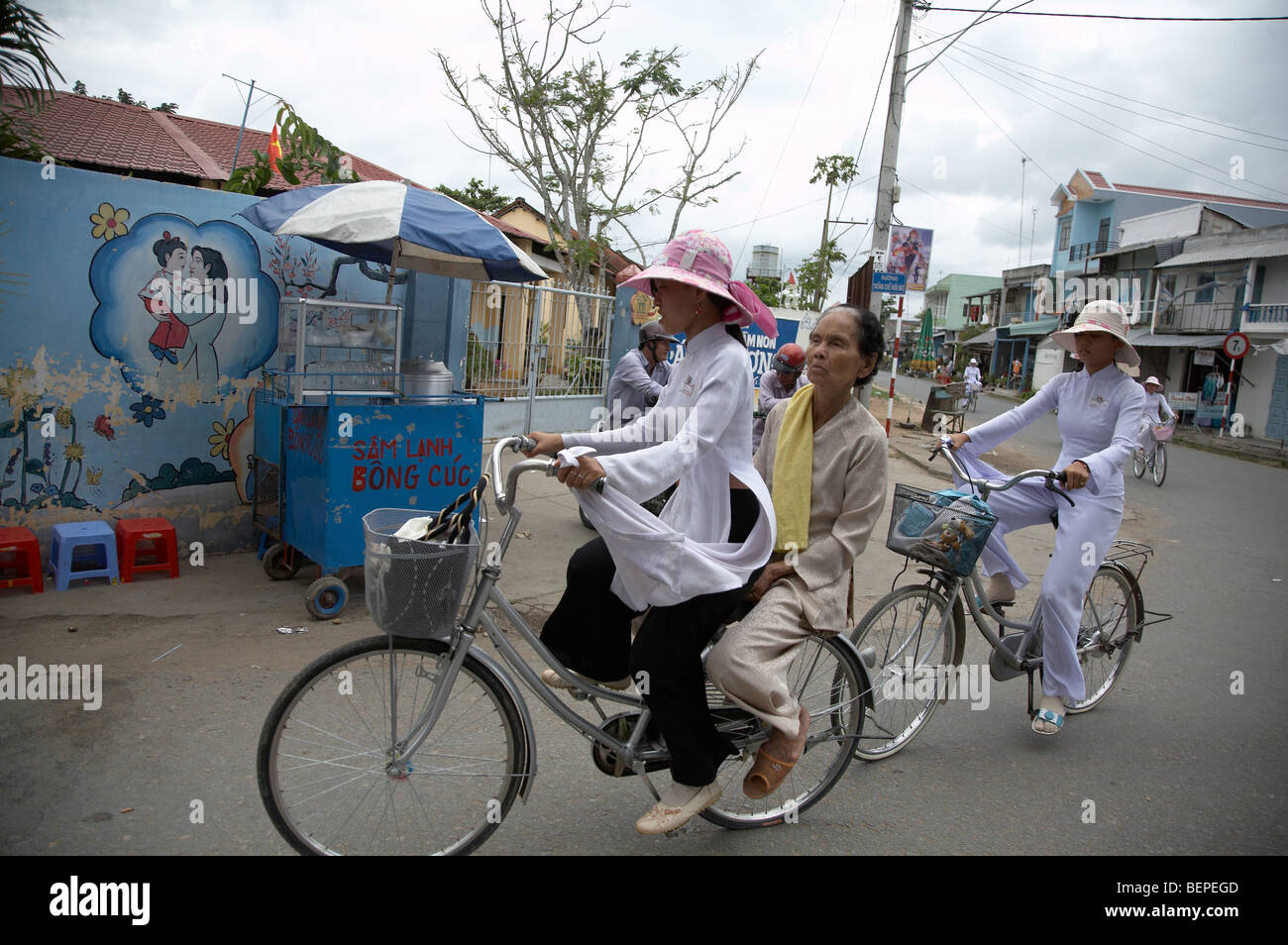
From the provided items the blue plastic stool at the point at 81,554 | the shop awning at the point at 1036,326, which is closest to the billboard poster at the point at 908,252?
the blue plastic stool at the point at 81,554

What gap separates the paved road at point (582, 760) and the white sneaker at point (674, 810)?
269 millimetres

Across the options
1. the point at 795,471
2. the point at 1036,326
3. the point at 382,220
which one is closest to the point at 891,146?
the point at 382,220

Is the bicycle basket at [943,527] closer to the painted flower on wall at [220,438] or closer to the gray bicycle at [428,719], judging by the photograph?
the gray bicycle at [428,719]

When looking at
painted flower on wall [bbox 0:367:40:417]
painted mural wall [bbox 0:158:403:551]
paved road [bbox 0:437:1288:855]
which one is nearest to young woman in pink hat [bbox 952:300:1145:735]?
paved road [bbox 0:437:1288:855]

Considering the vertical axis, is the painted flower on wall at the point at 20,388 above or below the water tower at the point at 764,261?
below

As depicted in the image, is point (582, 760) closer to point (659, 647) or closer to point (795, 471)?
point (659, 647)

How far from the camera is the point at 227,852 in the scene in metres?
2.68

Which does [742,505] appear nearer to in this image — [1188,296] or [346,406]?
[346,406]

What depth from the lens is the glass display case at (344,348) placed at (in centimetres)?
565

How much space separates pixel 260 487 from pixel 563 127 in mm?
9371

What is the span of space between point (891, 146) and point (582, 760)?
11033mm

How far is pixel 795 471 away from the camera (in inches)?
124

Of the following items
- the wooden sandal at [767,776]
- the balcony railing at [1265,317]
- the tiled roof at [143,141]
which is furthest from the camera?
the balcony railing at [1265,317]

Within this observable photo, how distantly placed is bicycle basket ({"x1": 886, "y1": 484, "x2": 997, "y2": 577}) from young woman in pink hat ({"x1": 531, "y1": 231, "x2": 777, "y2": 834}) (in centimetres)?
90
